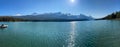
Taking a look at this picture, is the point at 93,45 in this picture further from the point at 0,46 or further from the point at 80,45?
the point at 0,46

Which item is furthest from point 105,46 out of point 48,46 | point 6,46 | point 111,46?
point 6,46

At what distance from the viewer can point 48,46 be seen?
31.0 meters

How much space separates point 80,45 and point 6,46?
12.3m

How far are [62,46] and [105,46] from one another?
680 cm

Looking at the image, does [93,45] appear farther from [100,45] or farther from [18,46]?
[18,46]

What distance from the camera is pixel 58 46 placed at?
31078 mm

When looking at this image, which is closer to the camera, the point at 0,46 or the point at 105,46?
the point at 105,46

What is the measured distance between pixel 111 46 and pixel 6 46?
1710cm

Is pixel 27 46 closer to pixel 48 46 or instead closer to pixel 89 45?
pixel 48 46

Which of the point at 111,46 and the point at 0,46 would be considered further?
the point at 0,46

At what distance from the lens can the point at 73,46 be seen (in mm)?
31016

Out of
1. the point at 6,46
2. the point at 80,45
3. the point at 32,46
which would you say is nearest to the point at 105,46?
the point at 80,45

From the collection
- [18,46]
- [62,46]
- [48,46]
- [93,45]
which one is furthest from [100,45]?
[18,46]

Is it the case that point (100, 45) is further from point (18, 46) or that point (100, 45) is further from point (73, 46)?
point (18, 46)
